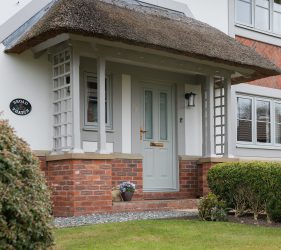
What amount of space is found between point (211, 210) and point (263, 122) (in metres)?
7.07

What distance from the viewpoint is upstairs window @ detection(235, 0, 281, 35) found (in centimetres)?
1579

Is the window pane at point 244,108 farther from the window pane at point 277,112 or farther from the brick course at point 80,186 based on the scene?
the brick course at point 80,186

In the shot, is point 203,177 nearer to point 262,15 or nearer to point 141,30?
point 141,30

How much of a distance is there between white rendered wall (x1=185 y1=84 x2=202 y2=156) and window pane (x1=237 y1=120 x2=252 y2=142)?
1.82m

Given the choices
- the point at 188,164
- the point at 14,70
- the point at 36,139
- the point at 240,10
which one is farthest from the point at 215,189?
the point at 240,10

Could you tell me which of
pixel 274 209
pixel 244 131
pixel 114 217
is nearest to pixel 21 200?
pixel 114 217

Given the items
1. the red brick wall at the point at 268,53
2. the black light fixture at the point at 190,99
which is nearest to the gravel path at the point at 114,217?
the black light fixture at the point at 190,99

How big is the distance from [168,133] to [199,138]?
1.06 metres

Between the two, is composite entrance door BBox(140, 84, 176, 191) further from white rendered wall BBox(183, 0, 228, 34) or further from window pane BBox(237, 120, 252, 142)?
window pane BBox(237, 120, 252, 142)

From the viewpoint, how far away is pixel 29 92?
36.7 ft

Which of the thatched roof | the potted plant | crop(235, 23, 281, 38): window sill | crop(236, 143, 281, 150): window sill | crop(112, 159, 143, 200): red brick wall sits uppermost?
crop(235, 23, 281, 38): window sill

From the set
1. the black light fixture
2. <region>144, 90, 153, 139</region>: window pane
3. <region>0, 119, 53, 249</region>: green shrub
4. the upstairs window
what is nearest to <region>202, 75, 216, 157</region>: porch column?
the black light fixture

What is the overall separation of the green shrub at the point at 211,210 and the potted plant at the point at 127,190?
7.00 feet

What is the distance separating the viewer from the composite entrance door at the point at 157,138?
1283 cm
